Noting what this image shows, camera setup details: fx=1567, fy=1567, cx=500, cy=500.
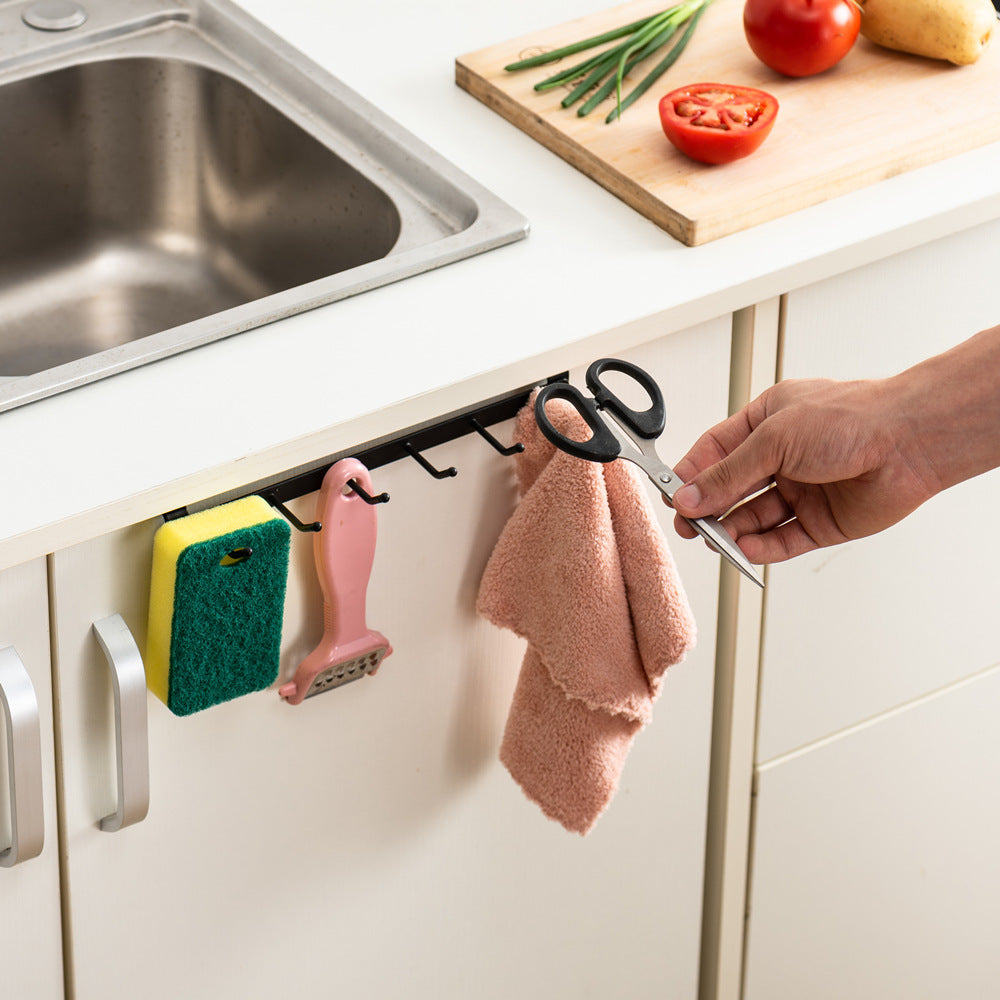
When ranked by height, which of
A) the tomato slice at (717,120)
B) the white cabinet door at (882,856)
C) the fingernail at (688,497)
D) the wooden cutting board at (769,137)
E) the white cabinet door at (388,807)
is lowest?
the white cabinet door at (882,856)

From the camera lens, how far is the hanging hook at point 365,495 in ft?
3.06

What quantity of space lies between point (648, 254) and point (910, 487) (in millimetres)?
230

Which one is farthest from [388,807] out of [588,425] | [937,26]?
[937,26]

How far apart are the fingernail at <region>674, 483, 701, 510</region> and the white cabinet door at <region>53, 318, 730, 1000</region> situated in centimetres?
13

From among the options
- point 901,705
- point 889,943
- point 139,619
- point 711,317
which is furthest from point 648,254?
point 889,943

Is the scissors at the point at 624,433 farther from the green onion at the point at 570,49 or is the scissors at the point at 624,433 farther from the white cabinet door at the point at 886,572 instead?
the green onion at the point at 570,49

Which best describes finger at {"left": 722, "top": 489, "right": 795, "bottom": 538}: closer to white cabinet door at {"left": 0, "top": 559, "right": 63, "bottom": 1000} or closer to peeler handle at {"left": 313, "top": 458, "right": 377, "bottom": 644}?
peeler handle at {"left": 313, "top": 458, "right": 377, "bottom": 644}

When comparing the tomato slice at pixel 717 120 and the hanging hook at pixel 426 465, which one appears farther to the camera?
the tomato slice at pixel 717 120

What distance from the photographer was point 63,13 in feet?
4.28

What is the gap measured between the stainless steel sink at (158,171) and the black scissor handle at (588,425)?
11.0 inches

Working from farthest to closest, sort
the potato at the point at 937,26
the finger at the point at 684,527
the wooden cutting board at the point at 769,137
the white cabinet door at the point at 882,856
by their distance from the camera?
the white cabinet door at the point at 882,856
the potato at the point at 937,26
the wooden cutting board at the point at 769,137
the finger at the point at 684,527

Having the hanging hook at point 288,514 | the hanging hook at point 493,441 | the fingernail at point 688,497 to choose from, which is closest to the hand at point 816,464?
the fingernail at point 688,497

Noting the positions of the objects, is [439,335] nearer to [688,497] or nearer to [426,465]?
[426,465]

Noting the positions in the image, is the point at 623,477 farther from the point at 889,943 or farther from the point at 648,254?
the point at 889,943
